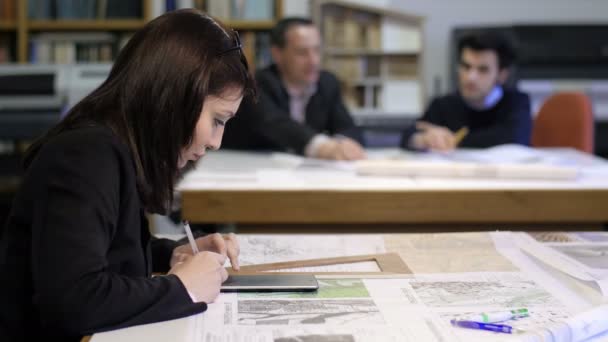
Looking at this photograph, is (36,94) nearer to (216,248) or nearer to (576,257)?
(216,248)

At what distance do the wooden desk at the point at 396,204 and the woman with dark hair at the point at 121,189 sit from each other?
758 millimetres

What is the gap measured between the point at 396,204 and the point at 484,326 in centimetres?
98

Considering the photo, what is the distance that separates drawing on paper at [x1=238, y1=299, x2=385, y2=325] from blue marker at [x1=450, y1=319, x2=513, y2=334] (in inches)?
3.5

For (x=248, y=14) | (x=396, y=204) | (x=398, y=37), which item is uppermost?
(x=248, y=14)

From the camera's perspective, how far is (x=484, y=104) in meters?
3.11

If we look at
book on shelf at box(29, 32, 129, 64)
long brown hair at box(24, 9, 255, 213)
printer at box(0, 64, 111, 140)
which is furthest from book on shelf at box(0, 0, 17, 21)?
long brown hair at box(24, 9, 255, 213)

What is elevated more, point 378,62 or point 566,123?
point 378,62

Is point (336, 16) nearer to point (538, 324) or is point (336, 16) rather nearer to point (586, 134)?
point (586, 134)

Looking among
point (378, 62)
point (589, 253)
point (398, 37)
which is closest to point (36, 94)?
point (378, 62)

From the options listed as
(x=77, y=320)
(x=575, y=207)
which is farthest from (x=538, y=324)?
(x=575, y=207)

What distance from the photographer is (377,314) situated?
35.5 inches

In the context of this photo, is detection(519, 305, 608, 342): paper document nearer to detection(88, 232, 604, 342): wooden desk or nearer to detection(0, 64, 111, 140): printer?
detection(88, 232, 604, 342): wooden desk

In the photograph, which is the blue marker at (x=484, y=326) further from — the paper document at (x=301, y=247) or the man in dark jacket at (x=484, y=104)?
the man in dark jacket at (x=484, y=104)

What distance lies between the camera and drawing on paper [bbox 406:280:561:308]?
950 mm
